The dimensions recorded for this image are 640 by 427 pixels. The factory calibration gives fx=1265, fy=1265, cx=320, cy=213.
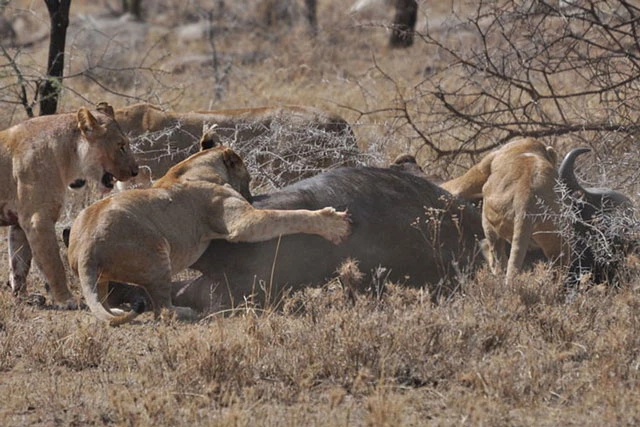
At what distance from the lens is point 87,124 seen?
7.29 meters

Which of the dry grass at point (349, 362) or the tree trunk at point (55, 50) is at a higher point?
the tree trunk at point (55, 50)

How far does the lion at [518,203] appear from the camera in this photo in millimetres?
6836

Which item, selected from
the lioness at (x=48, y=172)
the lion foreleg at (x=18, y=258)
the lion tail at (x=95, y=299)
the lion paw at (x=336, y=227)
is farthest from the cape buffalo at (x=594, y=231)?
the lion foreleg at (x=18, y=258)

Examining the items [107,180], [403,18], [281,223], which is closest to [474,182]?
[281,223]

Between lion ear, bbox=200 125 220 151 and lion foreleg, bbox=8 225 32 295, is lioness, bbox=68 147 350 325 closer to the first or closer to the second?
lion ear, bbox=200 125 220 151

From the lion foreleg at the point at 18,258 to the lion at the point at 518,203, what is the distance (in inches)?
106

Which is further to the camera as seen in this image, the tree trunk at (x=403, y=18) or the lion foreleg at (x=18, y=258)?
the tree trunk at (x=403, y=18)

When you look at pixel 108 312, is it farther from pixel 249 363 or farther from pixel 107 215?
pixel 249 363

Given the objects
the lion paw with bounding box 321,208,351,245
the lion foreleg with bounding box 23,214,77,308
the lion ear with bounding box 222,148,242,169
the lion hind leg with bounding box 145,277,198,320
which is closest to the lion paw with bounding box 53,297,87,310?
the lion foreleg with bounding box 23,214,77,308

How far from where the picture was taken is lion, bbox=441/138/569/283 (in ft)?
22.4

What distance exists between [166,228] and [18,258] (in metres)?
1.27

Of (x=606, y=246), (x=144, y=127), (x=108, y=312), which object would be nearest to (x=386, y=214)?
(x=606, y=246)

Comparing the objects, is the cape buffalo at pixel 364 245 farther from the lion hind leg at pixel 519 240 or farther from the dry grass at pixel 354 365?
the dry grass at pixel 354 365

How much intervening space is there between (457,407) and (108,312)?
2.07 meters
